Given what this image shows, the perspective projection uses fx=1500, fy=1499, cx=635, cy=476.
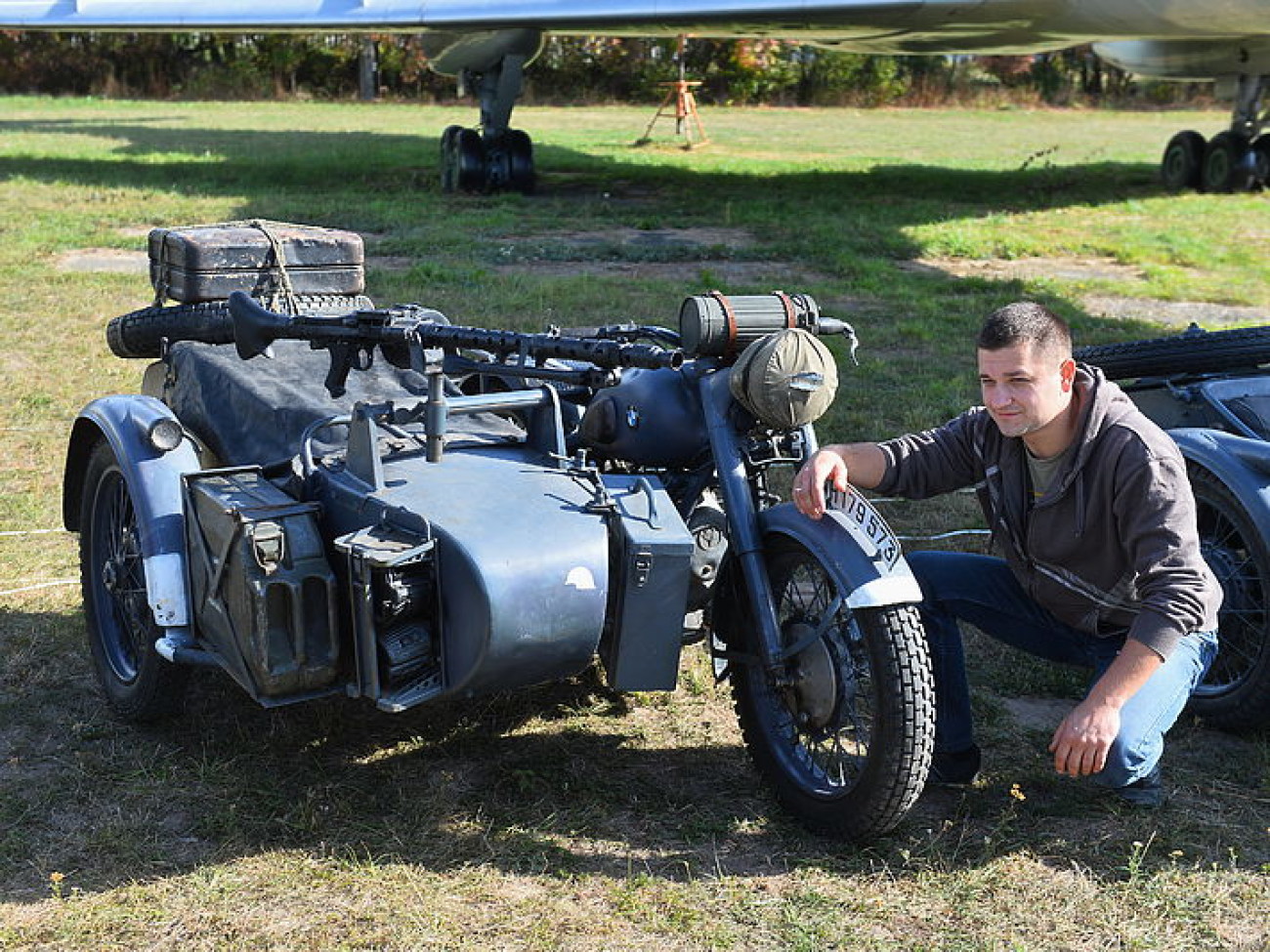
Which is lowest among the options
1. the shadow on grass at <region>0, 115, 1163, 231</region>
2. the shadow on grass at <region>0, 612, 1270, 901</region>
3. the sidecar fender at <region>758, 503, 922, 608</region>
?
the shadow on grass at <region>0, 612, 1270, 901</region>

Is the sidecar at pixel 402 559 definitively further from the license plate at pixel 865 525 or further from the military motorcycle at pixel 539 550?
the license plate at pixel 865 525

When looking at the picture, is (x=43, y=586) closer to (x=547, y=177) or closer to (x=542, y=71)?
(x=547, y=177)

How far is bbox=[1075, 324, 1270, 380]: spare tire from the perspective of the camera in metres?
4.73

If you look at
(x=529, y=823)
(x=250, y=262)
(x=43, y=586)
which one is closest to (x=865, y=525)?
(x=529, y=823)

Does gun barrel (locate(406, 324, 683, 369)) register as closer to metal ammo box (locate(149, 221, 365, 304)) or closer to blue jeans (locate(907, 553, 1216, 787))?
blue jeans (locate(907, 553, 1216, 787))

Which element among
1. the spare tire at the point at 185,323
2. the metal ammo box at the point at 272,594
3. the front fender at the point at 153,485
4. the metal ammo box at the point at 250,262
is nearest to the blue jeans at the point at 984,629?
the metal ammo box at the point at 272,594

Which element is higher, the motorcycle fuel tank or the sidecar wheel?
the motorcycle fuel tank

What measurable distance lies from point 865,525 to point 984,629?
2.56ft

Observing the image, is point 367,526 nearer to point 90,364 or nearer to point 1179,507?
point 1179,507

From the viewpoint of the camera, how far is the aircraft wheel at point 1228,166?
17.2 metres

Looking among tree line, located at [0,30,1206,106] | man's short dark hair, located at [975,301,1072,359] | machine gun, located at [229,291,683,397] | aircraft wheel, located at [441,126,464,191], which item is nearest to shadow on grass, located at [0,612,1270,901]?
machine gun, located at [229,291,683,397]

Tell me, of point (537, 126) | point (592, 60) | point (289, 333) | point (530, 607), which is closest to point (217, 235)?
point (289, 333)

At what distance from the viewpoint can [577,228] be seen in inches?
554

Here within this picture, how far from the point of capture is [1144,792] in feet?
12.5
